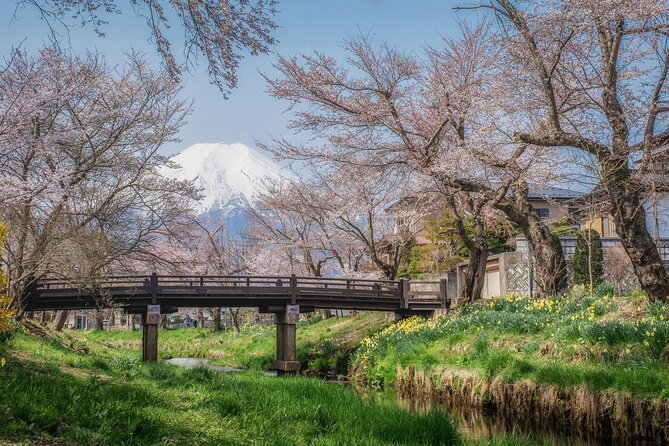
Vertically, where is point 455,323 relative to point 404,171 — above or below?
below

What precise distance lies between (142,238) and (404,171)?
8.83 meters

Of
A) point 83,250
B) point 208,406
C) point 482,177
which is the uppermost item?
point 482,177

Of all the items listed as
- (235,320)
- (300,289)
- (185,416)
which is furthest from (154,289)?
(235,320)

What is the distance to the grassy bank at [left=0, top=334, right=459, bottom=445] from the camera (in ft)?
17.9

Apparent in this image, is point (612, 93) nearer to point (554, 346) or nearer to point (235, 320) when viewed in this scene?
point (554, 346)

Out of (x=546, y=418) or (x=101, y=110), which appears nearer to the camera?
(x=546, y=418)

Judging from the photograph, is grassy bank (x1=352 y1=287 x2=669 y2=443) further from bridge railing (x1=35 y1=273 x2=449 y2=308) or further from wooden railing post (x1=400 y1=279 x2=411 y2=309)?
wooden railing post (x1=400 y1=279 x2=411 y2=309)

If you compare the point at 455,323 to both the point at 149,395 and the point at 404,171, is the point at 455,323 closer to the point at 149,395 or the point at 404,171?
the point at 404,171

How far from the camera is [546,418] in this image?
33.5ft

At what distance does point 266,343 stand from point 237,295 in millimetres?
6599

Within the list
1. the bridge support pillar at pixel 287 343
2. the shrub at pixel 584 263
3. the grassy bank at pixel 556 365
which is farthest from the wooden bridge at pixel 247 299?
the grassy bank at pixel 556 365

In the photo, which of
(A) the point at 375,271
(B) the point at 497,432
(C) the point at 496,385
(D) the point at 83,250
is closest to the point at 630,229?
→ (C) the point at 496,385

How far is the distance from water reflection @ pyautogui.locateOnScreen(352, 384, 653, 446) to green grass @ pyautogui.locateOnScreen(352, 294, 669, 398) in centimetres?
77

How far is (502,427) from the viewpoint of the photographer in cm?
981
